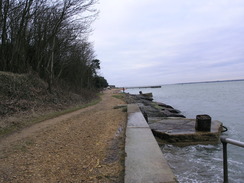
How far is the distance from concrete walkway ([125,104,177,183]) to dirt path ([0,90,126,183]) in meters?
0.19

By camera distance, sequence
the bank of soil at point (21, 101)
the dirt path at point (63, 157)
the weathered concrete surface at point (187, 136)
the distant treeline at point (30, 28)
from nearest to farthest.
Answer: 1. the dirt path at point (63, 157)
2. the weathered concrete surface at point (187, 136)
3. the bank of soil at point (21, 101)
4. the distant treeline at point (30, 28)

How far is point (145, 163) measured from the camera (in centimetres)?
360

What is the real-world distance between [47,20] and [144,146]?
1327 centimetres

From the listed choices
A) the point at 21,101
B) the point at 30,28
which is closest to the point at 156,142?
the point at 21,101

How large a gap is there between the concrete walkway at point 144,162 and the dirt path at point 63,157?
19cm

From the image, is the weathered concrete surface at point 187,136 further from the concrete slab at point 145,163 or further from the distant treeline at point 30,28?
the distant treeline at point 30,28

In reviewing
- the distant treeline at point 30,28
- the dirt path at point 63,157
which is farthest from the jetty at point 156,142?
the distant treeline at point 30,28

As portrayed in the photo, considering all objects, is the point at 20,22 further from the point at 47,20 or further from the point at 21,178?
the point at 21,178

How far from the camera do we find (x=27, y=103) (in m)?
10.5

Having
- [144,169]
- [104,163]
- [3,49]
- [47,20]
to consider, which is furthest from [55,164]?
[47,20]

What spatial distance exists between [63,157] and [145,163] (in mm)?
1824

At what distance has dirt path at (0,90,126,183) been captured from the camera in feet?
11.0

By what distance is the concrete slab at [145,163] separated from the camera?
3.03 metres

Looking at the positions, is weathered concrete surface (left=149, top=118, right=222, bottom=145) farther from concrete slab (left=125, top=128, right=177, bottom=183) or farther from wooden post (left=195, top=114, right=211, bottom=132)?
concrete slab (left=125, top=128, right=177, bottom=183)
